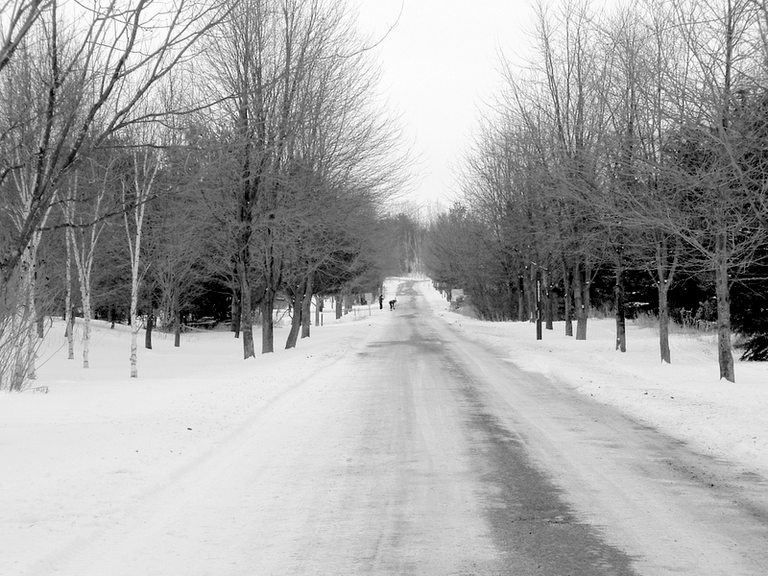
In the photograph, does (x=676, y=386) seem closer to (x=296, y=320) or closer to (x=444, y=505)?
(x=444, y=505)

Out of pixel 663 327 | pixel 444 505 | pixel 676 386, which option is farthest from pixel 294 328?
pixel 444 505

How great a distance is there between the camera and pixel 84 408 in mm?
10445

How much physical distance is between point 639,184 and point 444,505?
10.4m

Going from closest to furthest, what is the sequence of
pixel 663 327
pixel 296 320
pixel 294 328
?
1. pixel 663 327
2. pixel 294 328
3. pixel 296 320

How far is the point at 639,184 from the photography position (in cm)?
1446

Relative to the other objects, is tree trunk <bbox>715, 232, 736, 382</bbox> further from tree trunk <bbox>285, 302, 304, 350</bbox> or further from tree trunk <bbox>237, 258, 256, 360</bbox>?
tree trunk <bbox>285, 302, 304, 350</bbox>

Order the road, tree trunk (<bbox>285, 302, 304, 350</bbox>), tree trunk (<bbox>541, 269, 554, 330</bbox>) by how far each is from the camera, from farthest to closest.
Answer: tree trunk (<bbox>541, 269, 554, 330</bbox>), tree trunk (<bbox>285, 302, 304, 350</bbox>), the road

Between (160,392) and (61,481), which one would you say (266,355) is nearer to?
(160,392)

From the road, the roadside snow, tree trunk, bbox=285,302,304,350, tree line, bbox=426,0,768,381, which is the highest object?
tree line, bbox=426,0,768,381

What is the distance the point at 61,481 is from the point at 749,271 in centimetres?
1866

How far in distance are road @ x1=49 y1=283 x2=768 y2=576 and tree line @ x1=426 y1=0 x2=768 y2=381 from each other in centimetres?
434

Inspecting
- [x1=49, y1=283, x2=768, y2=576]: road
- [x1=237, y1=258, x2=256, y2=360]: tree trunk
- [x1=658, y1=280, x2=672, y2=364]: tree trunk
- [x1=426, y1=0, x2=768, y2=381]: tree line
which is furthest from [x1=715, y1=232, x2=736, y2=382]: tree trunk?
[x1=237, y1=258, x2=256, y2=360]: tree trunk

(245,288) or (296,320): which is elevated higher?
(245,288)

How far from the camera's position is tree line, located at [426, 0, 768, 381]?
10.8 meters
